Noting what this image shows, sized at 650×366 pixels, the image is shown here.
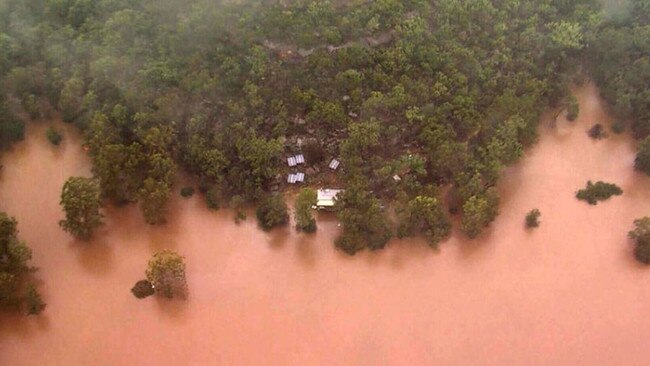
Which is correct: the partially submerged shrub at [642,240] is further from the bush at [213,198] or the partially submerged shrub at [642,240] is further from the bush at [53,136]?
the bush at [53,136]

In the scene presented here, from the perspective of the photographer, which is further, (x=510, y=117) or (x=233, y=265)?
(x=510, y=117)

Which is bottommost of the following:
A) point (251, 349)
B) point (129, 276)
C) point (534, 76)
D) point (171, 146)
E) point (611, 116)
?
point (251, 349)

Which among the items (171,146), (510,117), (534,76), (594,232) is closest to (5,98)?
(171,146)

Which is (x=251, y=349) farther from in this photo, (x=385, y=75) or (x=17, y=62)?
(x=17, y=62)

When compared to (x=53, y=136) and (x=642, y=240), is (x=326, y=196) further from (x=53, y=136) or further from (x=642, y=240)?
(x=642, y=240)

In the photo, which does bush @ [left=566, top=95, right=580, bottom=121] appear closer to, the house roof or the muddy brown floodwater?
the muddy brown floodwater

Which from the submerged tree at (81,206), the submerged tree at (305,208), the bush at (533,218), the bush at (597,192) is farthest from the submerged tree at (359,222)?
the submerged tree at (81,206)
